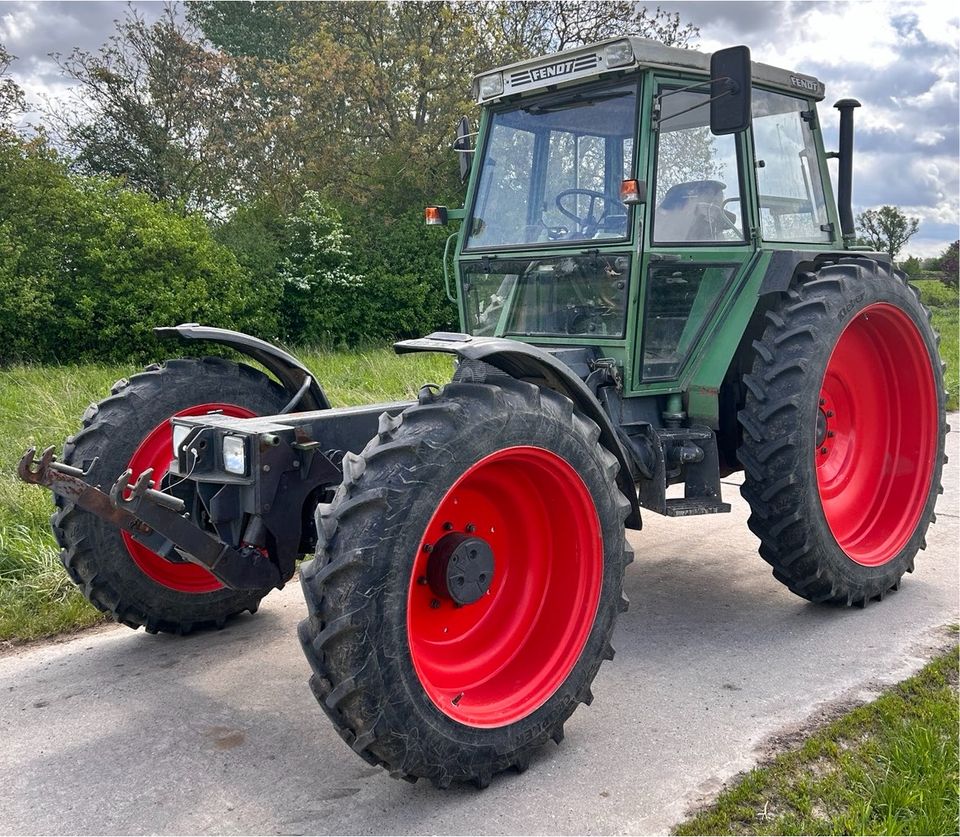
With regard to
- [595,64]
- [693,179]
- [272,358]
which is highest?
[595,64]

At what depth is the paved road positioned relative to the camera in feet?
9.13

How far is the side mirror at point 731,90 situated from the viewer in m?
3.67

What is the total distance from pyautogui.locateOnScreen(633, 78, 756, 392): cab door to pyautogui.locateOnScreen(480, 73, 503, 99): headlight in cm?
A: 81

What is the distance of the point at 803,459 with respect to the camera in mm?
4031

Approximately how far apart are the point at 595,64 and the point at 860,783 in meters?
2.97

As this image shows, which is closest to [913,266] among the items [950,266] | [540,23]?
[950,266]

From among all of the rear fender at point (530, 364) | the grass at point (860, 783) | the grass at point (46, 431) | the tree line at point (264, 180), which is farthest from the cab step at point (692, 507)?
the tree line at point (264, 180)

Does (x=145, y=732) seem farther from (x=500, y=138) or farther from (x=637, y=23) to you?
(x=637, y=23)

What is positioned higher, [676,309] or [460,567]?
[676,309]

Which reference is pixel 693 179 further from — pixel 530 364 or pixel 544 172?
pixel 530 364

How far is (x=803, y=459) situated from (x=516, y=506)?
145 centimetres

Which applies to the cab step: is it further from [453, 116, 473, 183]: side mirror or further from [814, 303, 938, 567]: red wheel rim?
[453, 116, 473, 183]: side mirror

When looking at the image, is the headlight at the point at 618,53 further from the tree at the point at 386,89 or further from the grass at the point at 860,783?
the tree at the point at 386,89

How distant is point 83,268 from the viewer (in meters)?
13.1
